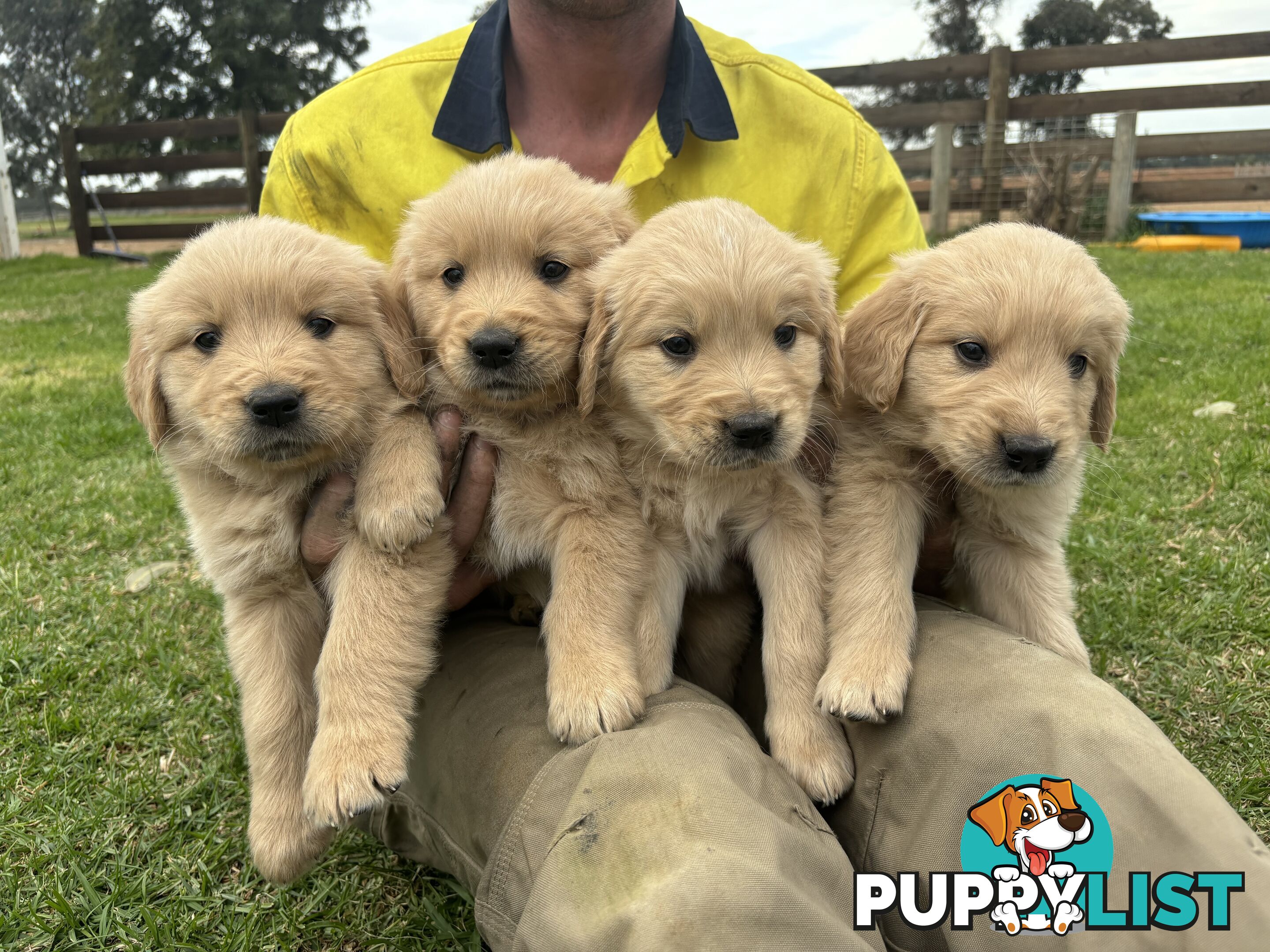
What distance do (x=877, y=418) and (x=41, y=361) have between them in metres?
9.10

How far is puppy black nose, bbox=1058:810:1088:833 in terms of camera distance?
1804 mm

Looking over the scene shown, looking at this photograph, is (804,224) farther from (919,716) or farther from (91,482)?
(91,482)

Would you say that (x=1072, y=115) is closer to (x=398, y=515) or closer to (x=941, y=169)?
(x=941, y=169)

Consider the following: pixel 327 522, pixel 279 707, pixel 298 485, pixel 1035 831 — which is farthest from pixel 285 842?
pixel 1035 831

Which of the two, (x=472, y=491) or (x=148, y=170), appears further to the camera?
(x=148, y=170)

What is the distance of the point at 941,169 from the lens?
14.5m

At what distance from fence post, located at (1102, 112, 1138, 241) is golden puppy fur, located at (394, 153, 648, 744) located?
1388cm

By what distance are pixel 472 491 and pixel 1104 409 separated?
1.80 meters

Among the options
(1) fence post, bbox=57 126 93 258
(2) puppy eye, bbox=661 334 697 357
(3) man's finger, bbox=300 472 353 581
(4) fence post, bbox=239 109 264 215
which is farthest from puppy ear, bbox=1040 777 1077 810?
(1) fence post, bbox=57 126 93 258

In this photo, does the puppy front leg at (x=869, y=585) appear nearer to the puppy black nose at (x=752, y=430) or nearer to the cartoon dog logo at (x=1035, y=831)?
the cartoon dog logo at (x=1035, y=831)

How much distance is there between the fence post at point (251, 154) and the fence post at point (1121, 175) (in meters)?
14.5

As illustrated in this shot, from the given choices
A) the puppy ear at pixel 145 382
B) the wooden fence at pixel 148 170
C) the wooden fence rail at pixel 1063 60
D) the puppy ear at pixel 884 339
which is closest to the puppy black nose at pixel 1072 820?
the puppy ear at pixel 884 339

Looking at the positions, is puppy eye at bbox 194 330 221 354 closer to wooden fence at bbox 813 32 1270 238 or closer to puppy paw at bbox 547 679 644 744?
puppy paw at bbox 547 679 644 744

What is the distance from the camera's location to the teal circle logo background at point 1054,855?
1.76m
